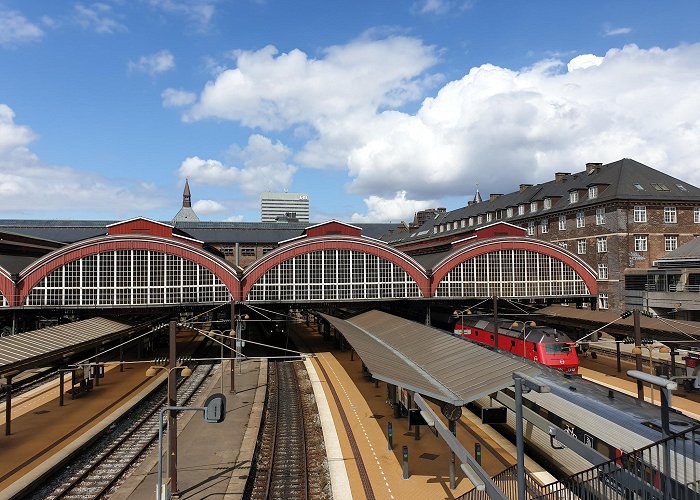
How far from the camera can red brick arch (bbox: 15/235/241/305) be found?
4134 cm

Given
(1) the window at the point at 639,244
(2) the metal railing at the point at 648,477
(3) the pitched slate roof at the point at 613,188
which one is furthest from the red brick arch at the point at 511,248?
(2) the metal railing at the point at 648,477

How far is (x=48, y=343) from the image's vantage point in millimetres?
25031

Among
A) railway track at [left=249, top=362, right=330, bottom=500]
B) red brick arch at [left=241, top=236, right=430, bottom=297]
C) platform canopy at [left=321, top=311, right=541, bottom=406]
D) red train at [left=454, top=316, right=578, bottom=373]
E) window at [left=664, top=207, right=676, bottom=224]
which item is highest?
window at [left=664, top=207, right=676, bottom=224]

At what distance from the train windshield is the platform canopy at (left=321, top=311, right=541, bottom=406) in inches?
338

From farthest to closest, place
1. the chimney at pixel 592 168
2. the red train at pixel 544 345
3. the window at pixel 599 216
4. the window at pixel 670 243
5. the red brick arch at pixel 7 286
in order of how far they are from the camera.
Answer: the chimney at pixel 592 168, the window at pixel 599 216, the window at pixel 670 243, the red brick arch at pixel 7 286, the red train at pixel 544 345

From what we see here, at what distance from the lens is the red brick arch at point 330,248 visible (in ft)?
149

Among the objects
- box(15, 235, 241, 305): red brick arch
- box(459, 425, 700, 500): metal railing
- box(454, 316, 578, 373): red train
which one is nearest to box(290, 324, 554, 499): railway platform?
box(459, 425, 700, 500): metal railing

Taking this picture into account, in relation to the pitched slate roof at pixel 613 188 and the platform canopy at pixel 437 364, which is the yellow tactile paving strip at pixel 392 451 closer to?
the platform canopy at pixel 437 364

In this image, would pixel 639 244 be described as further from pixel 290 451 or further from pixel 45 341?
pixel 45 341

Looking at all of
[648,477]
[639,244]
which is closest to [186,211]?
[639,244]

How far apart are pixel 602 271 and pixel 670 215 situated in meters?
10.0

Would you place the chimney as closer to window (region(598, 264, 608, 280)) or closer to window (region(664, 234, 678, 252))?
window (region(664, 234, 678, 252))

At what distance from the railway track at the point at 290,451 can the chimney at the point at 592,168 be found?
174 ft

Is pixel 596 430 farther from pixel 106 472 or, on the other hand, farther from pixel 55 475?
pixel 55 475
